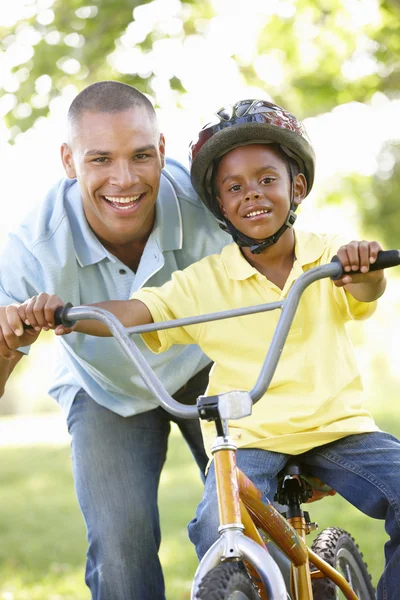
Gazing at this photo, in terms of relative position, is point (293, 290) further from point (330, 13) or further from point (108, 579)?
point (330, 13)

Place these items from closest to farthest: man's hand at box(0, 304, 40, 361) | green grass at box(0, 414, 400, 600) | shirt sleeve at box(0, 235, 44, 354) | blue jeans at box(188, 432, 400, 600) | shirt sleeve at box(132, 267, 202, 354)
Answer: man's hand at box(0, 304, 40, 361)
blue jeans at box(188, 432, 400, 600)
shirt sleeve at box(132, 267, 202, 354)
shirt sleeve at box(0, 235, 44, 354)
green grass at box(0, 414, 400, 600)

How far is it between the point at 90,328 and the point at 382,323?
63.3 ft

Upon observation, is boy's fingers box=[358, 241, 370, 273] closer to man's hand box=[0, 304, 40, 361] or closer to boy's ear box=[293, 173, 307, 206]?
boy's ear box=[293, 173, 307, 206]

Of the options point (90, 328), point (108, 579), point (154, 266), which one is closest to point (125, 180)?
point (154, 266)

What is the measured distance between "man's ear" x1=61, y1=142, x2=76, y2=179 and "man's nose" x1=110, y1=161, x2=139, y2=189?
33 cm

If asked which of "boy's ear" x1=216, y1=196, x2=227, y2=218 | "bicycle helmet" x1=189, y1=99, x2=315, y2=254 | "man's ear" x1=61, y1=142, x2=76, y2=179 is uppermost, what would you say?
"man's ear" x1=61, y1=142, x2=76, y2=179

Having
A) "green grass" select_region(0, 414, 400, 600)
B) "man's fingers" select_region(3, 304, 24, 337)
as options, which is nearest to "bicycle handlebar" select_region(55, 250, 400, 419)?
"man's fingers" select_region(3, 304, 24, 337)

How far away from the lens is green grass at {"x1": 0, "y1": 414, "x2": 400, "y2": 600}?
6.48m

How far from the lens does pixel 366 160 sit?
45.3ft

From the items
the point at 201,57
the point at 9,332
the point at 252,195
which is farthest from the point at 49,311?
the point at 201,57

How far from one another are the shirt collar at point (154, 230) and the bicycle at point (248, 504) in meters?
0.94

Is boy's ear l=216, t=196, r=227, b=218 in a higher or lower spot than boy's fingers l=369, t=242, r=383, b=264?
higher

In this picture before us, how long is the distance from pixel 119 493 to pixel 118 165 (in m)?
1.29

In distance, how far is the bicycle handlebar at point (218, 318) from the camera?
2.65 metres
